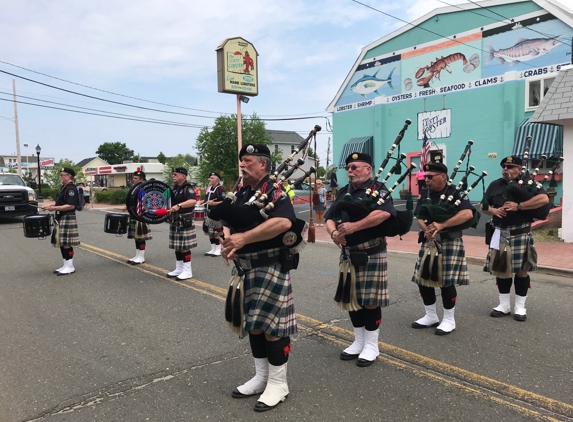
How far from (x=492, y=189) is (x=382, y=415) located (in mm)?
3279

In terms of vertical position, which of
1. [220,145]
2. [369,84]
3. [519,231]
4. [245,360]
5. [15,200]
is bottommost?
[245,360]

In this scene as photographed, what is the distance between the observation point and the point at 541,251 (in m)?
9.04

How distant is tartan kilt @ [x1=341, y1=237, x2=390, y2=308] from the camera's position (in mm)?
3738

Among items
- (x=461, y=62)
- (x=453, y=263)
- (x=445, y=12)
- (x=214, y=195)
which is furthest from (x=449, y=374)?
(x=445, y=12)

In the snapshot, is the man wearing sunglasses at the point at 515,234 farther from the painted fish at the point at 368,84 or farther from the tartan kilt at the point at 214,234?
the painted fish at the point at 368,84

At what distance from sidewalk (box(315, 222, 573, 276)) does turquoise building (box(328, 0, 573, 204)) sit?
672 cm

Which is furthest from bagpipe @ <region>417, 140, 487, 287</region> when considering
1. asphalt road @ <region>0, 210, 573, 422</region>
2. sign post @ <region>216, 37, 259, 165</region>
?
sign post @ <region>216, 37, 259, 165</region>

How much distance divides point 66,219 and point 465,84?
17.3 metres

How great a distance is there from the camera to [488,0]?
1830cm

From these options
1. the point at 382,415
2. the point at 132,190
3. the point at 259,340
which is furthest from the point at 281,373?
the point at 132,190

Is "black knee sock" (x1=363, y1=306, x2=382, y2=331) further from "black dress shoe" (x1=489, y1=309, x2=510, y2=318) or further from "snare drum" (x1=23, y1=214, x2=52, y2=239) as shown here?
"snare drum" (x1=23, y1=214, x2=52, y2=239)

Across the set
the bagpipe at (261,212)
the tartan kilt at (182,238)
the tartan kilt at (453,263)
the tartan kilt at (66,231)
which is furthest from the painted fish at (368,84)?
the bagpipe at (261,212)

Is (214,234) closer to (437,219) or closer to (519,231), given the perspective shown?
(437,219)

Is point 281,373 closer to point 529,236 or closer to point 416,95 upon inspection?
point 529,236
